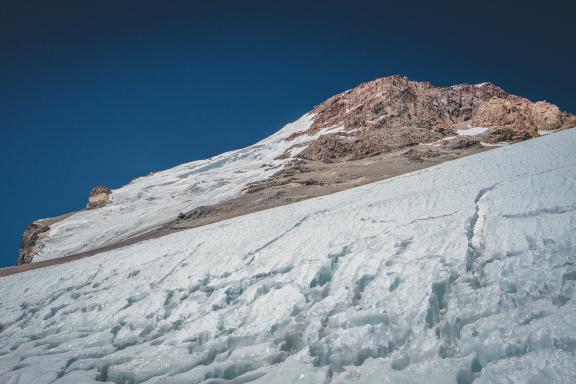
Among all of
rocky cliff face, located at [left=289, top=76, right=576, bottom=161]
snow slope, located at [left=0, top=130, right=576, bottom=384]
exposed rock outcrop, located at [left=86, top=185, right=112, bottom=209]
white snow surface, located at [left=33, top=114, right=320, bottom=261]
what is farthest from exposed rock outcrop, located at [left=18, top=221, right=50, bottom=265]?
snow slope, located at [left=0, top=130, right=576, bottom=384]

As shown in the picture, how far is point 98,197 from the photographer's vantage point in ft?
198

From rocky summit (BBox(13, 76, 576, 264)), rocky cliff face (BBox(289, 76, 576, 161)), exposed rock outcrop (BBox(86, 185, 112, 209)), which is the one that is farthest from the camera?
exposed rock outcrop (BBox(86, 185, 112, 209))

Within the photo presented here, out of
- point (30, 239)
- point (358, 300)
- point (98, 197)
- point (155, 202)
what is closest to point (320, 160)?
point (155, 202)

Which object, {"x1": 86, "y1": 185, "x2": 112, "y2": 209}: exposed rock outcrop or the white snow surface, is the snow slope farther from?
{"x1": 86, "y1": 185, "x2": 112, "y2": 209}: exposed rock outcrop

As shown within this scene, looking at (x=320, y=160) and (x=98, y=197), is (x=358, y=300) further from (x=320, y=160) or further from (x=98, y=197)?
(x=98, y=197)

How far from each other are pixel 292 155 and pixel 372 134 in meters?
14.0

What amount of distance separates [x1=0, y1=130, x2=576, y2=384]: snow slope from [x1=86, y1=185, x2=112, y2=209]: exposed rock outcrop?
49.8 metres

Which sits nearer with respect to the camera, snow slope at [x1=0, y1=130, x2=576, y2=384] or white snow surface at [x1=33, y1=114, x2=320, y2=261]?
snow slope at [x1=0, y1=130, x2=576, y2=384]

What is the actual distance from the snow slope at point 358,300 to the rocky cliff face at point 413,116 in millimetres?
45080

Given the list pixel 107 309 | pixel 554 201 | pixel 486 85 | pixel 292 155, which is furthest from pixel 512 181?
pixel 486 85

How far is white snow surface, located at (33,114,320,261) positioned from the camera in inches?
1662

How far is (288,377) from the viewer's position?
6.41m

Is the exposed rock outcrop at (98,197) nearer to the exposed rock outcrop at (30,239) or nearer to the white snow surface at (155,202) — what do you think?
the white snow surface at (155,202)

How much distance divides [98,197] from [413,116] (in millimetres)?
57802
